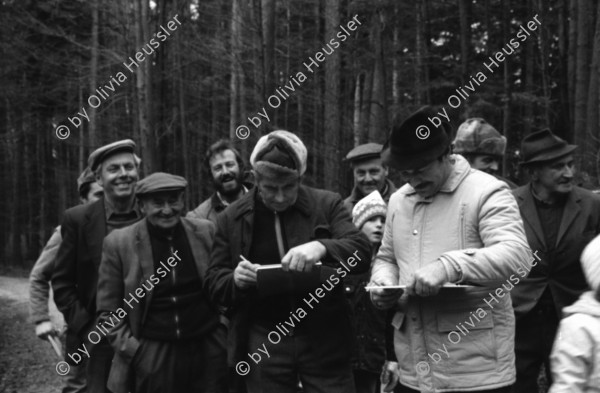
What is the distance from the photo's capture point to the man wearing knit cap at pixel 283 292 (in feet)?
13.5

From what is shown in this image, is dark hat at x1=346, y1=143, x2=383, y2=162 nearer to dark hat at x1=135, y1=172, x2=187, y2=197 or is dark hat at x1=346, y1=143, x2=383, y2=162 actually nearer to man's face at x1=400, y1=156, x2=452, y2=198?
dark hat at x1=135, y1=172, x2=187, y2=197

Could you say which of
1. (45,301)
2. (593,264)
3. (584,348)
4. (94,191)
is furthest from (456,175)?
(94,191)

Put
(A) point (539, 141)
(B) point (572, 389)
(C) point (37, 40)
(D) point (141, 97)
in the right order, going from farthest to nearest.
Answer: (C) point (37, 40) → (D) point (141, 97) → (A) point (539, 141) → (B) point (572, 389)

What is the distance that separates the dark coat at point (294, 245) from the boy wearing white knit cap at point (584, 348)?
1505mm

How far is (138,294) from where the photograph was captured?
4918 mm

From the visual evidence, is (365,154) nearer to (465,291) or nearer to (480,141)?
(480,141)

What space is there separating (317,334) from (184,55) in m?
16.7

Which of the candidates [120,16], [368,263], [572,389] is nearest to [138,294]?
[368,263]

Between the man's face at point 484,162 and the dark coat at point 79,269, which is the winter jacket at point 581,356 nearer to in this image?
the man's face at point 484,162

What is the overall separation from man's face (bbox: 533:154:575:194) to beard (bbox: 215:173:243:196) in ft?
8.46

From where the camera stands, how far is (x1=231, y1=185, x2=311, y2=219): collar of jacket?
13.9 feet

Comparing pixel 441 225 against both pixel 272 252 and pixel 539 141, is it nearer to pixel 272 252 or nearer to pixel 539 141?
pixel 272 252

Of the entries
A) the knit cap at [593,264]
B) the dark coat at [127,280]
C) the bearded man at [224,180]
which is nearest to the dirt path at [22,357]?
the bearded man at [224,180]

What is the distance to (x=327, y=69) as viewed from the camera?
13539mm
